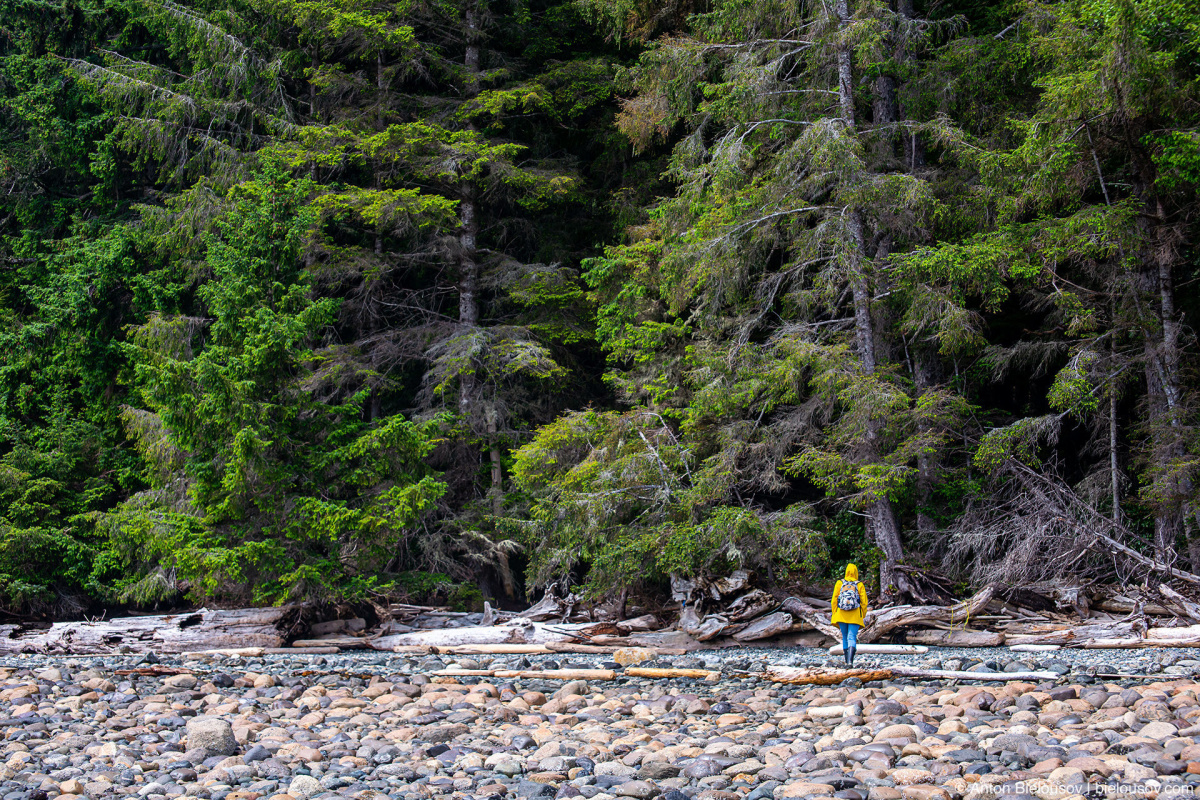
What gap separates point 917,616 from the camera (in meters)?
10.2

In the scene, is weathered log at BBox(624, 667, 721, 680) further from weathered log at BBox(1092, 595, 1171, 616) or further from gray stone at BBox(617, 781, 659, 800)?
weathered log at BBox(1092, 595, 1171, 616)

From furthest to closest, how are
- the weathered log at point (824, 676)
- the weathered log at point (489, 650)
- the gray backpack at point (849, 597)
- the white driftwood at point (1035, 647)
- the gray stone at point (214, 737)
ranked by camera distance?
the weathered log at point (489, 650) → the white driftwood at point (1035, 647) → the gray backpack at point (849, 597) → the weathered log at point (824, 676) → the gray stone at point (214, 737)

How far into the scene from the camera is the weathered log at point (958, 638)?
9.64 metres

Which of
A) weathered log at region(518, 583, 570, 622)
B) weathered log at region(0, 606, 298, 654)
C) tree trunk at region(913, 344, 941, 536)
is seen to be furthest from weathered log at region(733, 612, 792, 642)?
weathered log at region(0, 606, 298, 654)

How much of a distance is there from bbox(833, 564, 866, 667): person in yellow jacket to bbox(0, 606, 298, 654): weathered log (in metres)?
7.50

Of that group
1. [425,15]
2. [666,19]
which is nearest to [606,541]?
[666,19]

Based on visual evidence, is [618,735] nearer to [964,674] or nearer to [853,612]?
[853,612]

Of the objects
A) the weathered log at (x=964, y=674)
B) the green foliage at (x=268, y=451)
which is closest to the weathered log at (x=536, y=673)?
the weathered log at (x=964, y=674)

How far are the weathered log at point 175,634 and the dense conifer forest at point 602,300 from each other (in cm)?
48

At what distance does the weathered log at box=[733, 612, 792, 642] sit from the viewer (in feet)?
35.5

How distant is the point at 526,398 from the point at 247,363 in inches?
254

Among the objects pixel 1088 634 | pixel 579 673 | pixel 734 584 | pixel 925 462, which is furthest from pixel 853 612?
pixel 925 462

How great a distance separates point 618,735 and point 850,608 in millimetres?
3174

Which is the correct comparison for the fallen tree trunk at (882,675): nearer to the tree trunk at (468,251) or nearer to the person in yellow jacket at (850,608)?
the person in yellow jacket at (850,608)
